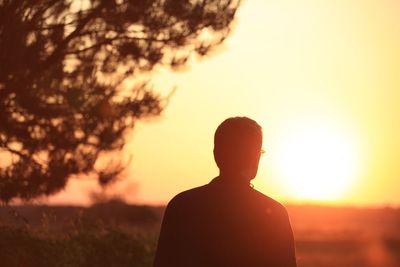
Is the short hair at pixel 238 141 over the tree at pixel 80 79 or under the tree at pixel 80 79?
under

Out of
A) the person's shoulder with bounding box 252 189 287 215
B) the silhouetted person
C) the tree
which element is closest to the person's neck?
the silhouetted person

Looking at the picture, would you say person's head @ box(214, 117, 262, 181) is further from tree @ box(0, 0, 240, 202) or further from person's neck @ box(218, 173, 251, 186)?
tree @ box(0, 0, 240, 202)

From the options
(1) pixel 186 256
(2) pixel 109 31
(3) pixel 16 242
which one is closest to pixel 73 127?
(2) pixel 109 31

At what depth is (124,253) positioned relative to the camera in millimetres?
12766

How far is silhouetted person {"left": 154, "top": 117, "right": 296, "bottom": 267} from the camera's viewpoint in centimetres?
435

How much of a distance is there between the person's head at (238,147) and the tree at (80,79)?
9.17 meters

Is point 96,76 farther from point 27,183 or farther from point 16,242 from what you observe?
point 16,242

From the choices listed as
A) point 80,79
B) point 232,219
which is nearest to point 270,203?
point 232,219

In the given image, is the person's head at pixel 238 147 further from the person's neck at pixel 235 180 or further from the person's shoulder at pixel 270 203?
the person's shoulder at pixel 270 203

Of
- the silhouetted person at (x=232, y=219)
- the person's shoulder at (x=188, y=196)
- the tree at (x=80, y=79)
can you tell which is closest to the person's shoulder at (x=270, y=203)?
the silhouetted person at (x=232, y=219)

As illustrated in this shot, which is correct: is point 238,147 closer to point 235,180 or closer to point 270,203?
point 235,180

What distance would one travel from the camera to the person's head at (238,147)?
439 centimetres

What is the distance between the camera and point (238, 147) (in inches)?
173

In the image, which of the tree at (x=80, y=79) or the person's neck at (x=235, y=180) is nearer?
the person's neck at (x=235, y=180)
